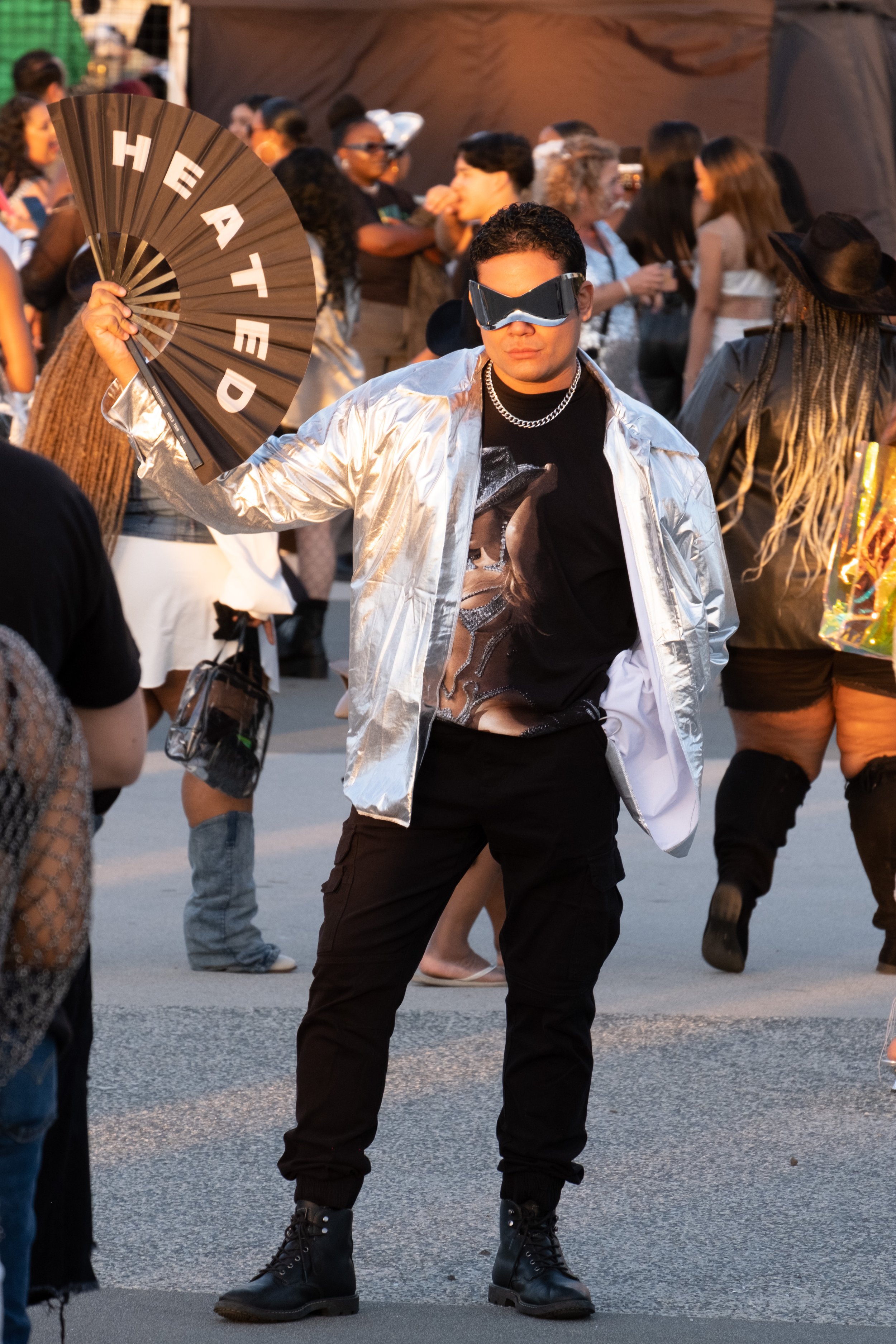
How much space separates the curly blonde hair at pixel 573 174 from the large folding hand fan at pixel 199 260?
444 centimetres

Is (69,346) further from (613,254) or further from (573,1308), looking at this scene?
(613,254)

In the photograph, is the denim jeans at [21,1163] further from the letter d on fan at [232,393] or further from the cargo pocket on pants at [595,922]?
the letter d on fan at [232,393]

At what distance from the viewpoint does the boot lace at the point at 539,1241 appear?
3.37 metres

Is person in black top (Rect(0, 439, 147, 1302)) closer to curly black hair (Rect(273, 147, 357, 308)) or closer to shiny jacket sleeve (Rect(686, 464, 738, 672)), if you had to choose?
shiny jacket sleeve (Rect(686, 464, 738, 672))

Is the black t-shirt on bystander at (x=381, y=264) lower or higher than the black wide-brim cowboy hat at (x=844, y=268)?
higher

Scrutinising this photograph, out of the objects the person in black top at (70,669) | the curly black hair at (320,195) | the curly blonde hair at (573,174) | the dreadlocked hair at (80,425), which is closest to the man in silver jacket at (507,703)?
the person in black top at (70,669)

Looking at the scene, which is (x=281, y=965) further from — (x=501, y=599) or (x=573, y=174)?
(x=573, y=174)

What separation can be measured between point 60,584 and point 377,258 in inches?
323

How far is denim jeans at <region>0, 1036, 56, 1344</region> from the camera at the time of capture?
2.43 metres

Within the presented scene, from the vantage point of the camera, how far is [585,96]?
14.4 meters

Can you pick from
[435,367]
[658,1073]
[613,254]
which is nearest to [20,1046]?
[435,367]

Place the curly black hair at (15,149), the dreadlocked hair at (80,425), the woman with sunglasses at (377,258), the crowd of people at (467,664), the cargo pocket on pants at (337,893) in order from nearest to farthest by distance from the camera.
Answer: the crowd of people at (467,664), the cargo pocket on pants at (337,893), the dreadlocked hair at (80,425), the curly black hair at (15,149), the woman with sunglasses at (377,258)

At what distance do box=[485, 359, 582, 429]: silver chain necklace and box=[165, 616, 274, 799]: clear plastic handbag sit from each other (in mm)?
1891

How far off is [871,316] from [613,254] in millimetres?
3440
